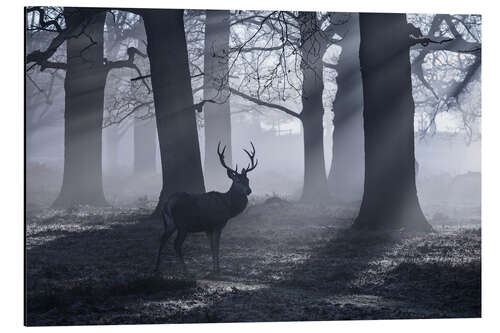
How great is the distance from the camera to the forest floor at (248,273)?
6.42m

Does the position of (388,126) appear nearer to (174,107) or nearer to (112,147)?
(174,107)

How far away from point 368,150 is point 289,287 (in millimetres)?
2858

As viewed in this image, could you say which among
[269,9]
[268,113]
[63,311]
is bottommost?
[63,311]

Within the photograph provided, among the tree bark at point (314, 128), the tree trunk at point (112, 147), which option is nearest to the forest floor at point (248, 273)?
the tree trunk at point (112, 147)

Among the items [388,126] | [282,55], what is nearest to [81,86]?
[282,55]

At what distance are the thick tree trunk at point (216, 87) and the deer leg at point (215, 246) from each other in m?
0.77

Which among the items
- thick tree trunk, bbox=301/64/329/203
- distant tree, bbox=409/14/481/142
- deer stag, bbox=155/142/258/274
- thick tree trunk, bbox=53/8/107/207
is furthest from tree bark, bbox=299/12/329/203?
thick tree trunk, bbox=53/8/107/207

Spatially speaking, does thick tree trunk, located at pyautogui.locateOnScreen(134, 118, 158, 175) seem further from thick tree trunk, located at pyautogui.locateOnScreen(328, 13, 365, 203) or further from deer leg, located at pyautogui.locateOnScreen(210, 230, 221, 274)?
thick tree trunk, located at pyautogui.locateOnScreen(328, 13, 365, 203)

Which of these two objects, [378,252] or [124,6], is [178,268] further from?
[124,6]

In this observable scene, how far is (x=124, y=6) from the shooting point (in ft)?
28.1

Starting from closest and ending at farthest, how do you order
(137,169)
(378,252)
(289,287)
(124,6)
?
(289,287)
(378,252)
(124,6)
(137,169)

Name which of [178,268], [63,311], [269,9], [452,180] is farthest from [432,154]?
[63,311]

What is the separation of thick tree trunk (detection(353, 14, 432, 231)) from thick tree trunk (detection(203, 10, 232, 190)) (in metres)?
1.88

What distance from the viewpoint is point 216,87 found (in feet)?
28.6
